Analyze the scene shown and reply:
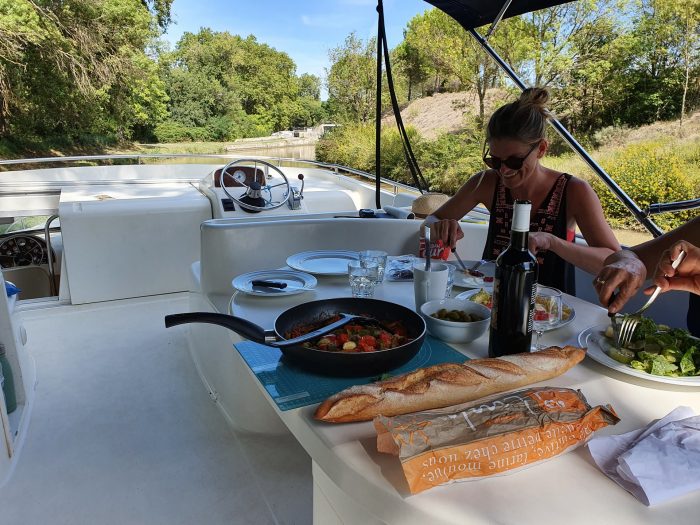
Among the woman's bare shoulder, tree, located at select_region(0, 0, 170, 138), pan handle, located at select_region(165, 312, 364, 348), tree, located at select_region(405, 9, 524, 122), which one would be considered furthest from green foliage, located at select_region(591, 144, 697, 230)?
tree, located at select_region(0, 0, 170, 138)

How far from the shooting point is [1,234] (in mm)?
3705

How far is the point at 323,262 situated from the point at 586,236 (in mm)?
950

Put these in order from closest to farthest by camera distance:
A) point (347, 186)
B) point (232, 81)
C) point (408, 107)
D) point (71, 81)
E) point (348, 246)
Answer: point (348, 246) → point (347, 186) → point (71, 81) → point (408, 107) → point (232, 81)

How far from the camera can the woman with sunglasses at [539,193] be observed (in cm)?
166

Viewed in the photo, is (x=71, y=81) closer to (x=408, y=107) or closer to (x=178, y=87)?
(x=178, y=87)

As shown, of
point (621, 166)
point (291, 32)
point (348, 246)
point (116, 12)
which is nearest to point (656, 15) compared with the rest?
point (621, 166)

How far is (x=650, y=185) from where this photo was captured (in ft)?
27.6

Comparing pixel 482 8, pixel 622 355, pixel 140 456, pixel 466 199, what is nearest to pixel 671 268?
pixel 622 355

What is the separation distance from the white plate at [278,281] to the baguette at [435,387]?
0.62 meters

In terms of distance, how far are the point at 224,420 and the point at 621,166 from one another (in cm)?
942

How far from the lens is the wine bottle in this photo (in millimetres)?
759

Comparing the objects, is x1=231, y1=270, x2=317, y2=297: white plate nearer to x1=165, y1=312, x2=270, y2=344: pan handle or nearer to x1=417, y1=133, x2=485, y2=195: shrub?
x1=165, y1=312, x2=270, y2=344: pan handle

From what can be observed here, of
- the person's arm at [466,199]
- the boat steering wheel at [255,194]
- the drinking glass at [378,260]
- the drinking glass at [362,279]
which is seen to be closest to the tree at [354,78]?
the boat steering wheel at [255,194]

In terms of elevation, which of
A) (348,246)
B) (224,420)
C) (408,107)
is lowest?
(224,420)
